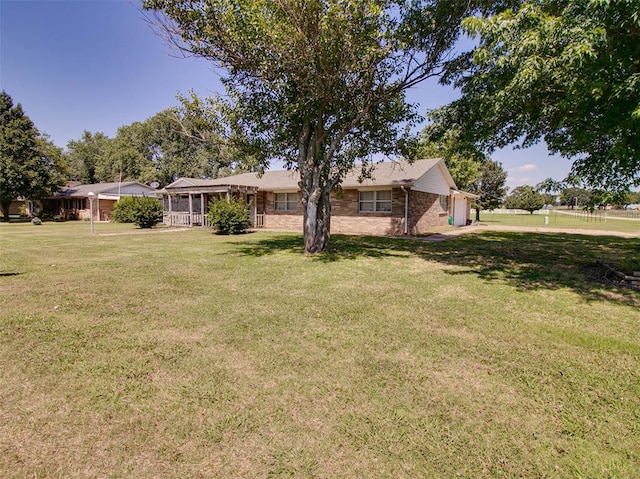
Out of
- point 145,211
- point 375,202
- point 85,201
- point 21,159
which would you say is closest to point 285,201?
point 375,202

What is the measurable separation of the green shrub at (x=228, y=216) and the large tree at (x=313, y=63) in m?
6.14

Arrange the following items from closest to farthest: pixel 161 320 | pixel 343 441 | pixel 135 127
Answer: pixel 343 441
pixel 161 320
pixel 135 127

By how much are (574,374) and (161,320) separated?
5.10 meters

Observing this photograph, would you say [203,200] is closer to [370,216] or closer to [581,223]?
[370,216]

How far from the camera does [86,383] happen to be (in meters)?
3.17

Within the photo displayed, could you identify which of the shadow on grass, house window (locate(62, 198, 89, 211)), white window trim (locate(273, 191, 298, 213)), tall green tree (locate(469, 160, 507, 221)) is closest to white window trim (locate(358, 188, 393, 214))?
the shadow on grass

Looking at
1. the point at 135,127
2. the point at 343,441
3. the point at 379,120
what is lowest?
the point at 343,441

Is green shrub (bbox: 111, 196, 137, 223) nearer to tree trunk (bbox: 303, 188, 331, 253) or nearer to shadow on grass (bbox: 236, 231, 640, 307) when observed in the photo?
shadow on grass (bbox: 236, 231, 640, 307)

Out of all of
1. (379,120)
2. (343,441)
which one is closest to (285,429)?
(343,441)

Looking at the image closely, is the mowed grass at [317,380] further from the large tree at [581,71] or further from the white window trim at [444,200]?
the white window trim at [444,200]

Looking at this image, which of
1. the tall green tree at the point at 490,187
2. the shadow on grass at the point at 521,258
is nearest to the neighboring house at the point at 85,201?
the shadow on grass at the point at 521,258

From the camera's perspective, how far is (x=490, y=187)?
33750 millimetres

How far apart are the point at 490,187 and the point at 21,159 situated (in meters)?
43.5

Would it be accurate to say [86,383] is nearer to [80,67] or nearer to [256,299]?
[256,299]
